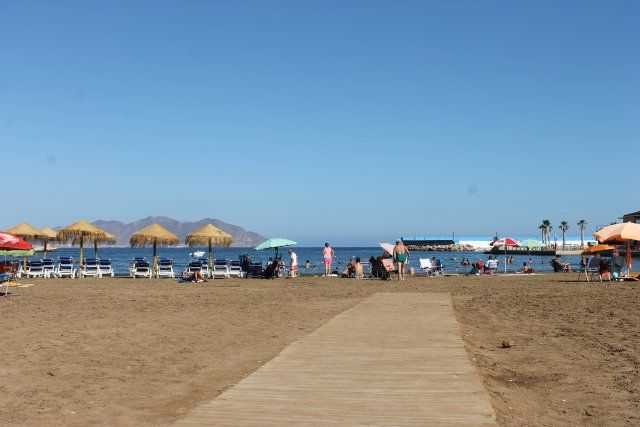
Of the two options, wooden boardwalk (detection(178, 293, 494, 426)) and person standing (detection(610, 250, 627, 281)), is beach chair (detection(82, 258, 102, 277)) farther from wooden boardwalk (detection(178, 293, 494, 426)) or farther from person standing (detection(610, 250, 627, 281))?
wooden boardwalk (detection(178, 293, 494, 426))

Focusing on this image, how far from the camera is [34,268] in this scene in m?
28.9

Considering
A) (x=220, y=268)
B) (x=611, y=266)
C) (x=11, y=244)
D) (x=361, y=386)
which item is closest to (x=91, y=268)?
(x=220, y=268)

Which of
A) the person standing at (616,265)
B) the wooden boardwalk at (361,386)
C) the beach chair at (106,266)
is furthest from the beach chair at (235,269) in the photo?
the wooden boardwalk at (361,386)

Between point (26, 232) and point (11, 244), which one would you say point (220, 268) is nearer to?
point (26, 232)

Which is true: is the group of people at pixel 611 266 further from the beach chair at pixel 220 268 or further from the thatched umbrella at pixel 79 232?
the thatched umbrella at pixel 79 232

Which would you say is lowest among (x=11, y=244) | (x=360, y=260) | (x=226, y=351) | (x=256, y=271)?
(x=226, y=351)

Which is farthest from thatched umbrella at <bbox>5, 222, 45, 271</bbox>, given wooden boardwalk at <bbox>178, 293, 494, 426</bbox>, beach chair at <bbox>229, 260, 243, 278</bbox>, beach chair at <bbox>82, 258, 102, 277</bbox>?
wooden boardwalk at <bbox>178, 293, 494, 426</bbox>

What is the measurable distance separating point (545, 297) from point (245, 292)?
29.1ft

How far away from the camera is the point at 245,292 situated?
19469 millimetres

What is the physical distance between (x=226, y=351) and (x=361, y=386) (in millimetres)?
3654

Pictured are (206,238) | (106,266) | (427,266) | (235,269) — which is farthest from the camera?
(427,266)

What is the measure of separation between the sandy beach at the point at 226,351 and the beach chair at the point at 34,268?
11.8m

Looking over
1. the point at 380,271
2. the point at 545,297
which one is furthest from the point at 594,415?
the point at 380,271

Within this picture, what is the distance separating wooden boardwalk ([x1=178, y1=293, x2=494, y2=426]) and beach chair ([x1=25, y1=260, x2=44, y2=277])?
23133 mm
